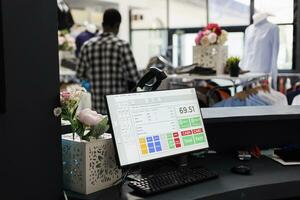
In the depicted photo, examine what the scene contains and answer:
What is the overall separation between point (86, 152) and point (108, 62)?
208 centimetres

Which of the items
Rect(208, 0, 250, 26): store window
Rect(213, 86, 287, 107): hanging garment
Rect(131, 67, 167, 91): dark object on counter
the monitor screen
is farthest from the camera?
Rect(208, 0, 250, 26): store window

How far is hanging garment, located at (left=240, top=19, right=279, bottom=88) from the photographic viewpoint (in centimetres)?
455

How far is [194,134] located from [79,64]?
204 cm

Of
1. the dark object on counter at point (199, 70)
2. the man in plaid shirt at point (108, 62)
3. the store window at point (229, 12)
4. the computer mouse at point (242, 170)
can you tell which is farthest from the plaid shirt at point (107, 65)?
the store window at point (229, 12)

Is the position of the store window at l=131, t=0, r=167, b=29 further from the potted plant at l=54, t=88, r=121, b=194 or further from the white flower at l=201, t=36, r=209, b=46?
the potted plant at l=54, t=88, r=121, b=194

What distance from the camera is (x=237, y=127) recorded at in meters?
2.39

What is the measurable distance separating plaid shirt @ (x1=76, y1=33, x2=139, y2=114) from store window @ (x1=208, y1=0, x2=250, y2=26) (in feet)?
9.57

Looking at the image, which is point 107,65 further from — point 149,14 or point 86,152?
point 149,14

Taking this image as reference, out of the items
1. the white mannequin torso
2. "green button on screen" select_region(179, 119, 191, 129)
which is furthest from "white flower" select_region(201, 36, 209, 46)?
"green button on screen" select_region(179, 119, 191, 129)

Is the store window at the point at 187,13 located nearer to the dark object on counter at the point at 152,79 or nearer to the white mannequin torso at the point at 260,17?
the white mannequin torso at the point at 260,17

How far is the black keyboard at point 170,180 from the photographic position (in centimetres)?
167

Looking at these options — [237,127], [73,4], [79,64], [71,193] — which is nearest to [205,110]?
[237,127]

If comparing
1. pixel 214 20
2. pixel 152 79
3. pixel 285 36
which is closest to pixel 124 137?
pixel 152 79

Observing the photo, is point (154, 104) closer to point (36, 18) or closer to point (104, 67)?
point (36, 18)
